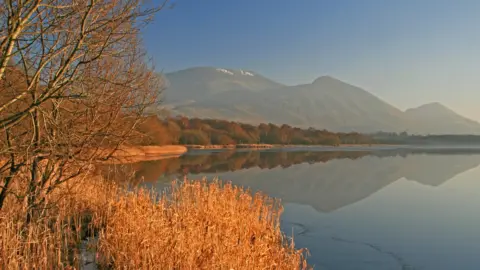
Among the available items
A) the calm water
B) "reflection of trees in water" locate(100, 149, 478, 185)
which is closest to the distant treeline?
"reflection of trees in water" locate(100, 149, 478, 185)

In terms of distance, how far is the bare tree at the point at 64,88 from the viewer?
5301 mm

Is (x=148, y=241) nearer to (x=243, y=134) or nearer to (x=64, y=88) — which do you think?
(x=64, y=88)

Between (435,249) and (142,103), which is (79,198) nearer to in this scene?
(142,103)

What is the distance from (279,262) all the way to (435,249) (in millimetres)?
4441

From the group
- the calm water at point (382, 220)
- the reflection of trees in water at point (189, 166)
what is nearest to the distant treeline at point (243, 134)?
the reflection of trees in water at point (189, 166)

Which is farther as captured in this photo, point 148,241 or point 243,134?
point 243,134

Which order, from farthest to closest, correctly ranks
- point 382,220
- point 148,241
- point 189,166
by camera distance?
point 189,166, point 382,220, point 148,241

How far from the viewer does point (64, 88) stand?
6.01 meters

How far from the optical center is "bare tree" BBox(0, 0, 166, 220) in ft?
17.4

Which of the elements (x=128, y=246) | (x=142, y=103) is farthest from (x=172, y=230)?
(x=142, y=103)

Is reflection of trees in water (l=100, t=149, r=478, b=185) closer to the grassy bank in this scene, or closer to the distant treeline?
the grassy bank

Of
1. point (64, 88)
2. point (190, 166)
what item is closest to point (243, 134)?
point (190, 166)

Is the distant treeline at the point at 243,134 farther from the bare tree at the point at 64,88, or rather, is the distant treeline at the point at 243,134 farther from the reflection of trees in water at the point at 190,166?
the bare tree at the point at 64,88

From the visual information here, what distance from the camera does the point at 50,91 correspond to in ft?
18.4
